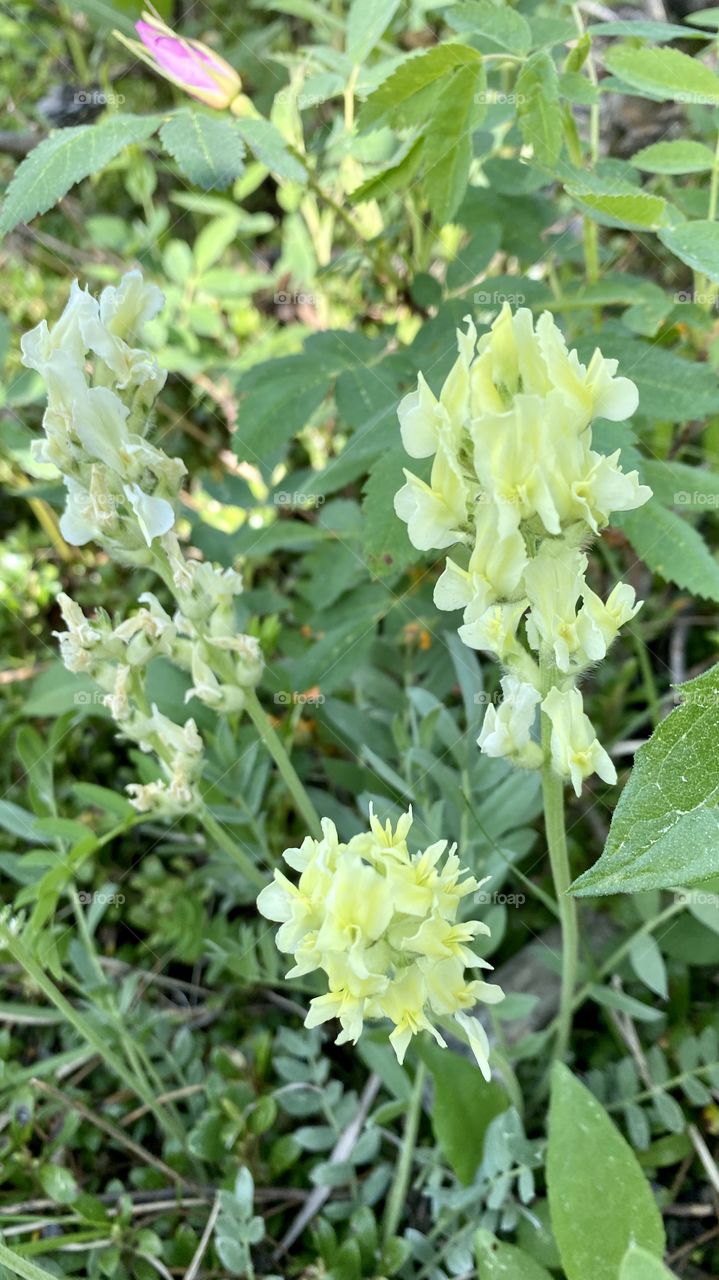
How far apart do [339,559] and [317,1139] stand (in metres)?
0.99

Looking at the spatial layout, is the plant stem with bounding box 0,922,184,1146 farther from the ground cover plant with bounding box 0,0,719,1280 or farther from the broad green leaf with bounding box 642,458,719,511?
the broad green leaf with bounding box 642,458,719,511

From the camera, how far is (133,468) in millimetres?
1256

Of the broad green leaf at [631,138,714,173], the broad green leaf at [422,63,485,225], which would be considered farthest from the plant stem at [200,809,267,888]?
the broad green leaf at [631,138,714,173]

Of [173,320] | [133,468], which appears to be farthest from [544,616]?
[173,320]

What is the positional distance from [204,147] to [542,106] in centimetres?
49

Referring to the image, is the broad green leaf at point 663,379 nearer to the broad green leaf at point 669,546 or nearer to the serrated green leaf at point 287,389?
the broad green leaf at point 669,546

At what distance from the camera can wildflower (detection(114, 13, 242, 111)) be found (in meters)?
1.74

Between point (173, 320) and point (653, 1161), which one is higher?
point (173, 320)

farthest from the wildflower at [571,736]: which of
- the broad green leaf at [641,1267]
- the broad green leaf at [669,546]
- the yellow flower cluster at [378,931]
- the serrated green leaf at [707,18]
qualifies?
the serrated green leaf at [707,18]

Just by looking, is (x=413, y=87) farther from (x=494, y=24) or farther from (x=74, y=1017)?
(x=74, y=1017)

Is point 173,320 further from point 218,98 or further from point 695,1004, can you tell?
point 695,1004

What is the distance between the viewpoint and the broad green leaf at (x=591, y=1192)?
1.25 metres

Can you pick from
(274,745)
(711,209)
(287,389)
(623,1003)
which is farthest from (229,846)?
(711,209)

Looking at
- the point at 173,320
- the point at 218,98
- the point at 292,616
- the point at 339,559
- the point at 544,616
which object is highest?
the point at 218,98
